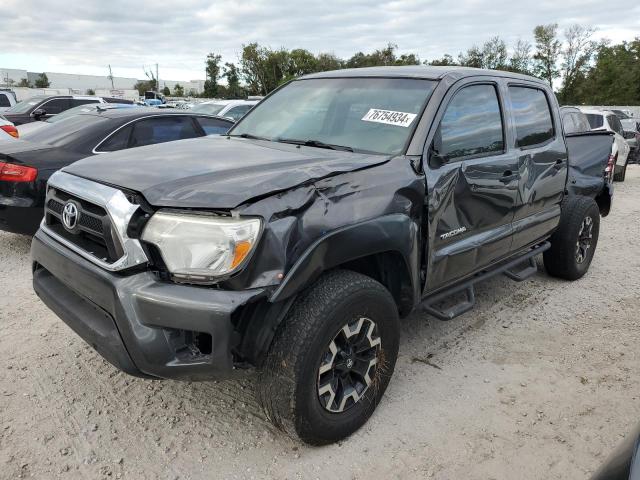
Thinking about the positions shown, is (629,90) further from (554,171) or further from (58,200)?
(58,200)

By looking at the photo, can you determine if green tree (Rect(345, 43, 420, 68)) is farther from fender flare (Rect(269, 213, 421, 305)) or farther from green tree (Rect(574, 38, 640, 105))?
fender flare (Rect(269, 213, 421, 305))

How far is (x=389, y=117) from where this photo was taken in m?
3.20

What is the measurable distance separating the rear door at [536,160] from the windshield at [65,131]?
14.9 ft

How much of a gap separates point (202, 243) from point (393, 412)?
1.53 metres

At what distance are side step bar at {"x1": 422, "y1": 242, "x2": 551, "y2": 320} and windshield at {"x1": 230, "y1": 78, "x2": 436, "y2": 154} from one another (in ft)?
3.37

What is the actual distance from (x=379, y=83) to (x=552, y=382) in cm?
224

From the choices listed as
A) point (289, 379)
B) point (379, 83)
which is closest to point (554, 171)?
point (379, 83)

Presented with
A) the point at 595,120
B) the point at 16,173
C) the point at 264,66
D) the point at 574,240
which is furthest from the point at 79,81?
the point at 574,240

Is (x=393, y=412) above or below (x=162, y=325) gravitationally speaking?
below

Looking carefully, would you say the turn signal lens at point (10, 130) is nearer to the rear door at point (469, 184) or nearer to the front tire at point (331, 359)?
the rear door at point (469, 184)

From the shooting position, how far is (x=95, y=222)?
248cm

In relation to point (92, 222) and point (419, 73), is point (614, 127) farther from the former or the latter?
point (92, 222)

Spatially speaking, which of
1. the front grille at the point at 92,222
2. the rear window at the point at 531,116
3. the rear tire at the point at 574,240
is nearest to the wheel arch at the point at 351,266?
the front grille at the point at 92,222

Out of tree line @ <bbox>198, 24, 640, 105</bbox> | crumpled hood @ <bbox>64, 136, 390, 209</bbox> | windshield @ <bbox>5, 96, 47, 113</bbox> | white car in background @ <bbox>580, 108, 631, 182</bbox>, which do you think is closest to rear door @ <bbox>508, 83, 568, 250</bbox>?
crumpled hood @ <bbox>64, 136, 390, 209</bbox>
